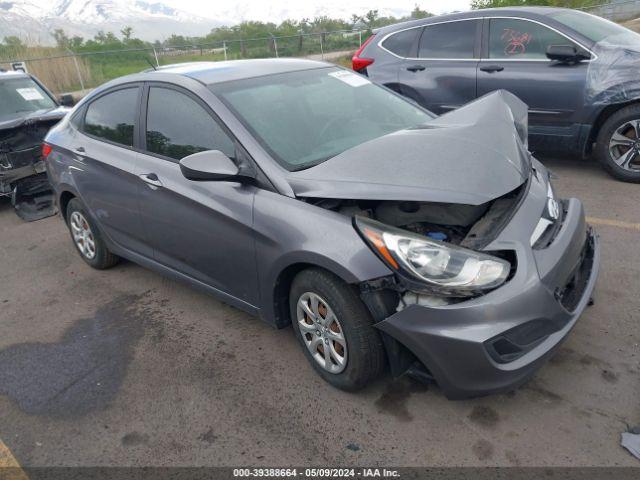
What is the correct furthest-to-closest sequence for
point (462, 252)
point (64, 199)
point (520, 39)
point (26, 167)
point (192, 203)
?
point (26, 167), point (520, 39), point (64, 199), point (192, 203), point (462, 252)

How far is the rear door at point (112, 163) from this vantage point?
3775mm

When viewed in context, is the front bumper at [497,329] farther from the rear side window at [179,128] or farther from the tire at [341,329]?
the rear side window at [179,128]

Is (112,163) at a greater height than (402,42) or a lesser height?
lesser

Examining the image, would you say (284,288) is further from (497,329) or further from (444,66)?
(444,66)

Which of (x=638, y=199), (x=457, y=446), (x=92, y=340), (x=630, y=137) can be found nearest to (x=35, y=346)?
(x=92, y=340)

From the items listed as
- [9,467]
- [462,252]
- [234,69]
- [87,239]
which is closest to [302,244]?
[462,252]

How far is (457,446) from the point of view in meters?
2.41

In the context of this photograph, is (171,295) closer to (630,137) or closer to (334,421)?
(334,421)

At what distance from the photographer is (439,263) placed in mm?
2332

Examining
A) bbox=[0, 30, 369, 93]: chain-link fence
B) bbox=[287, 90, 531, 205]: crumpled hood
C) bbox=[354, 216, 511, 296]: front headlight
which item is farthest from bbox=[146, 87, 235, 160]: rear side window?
bbox=[0, 30, 369, 93]: chain-link fence

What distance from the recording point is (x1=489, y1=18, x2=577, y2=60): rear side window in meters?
5.55

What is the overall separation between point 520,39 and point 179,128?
414 cm

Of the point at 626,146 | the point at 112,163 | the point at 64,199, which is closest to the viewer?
the point at 112,163

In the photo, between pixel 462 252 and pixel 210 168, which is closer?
pixel 462 252
